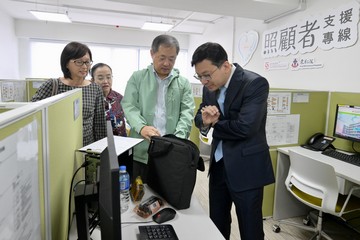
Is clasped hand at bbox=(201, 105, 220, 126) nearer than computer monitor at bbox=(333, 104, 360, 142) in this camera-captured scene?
Yes

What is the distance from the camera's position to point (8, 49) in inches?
228

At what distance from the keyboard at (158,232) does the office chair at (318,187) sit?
50.8 inches

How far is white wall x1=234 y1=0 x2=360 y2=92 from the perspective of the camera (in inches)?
105

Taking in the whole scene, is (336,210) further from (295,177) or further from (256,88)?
(256,88)

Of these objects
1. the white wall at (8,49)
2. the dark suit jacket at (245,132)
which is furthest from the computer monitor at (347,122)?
the white wall at (8,49)

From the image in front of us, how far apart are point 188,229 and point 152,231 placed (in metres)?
0.15

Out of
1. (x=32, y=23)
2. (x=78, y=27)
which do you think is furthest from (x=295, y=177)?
(x=32, y=23)

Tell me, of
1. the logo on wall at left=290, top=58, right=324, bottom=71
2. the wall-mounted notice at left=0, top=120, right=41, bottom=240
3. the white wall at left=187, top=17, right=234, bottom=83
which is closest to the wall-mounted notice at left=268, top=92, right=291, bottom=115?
the logo on wall at left=290, top=58, right=324, bottom=71

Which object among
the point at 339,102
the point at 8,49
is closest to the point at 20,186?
the point at 339,102

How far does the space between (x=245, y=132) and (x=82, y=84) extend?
1068mm

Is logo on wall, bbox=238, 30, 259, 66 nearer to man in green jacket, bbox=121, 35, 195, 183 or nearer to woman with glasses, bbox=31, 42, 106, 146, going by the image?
man in green jacket, bbox=121, 35, 195, 183

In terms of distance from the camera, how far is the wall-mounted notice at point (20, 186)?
44cm

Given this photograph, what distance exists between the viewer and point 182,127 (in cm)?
155

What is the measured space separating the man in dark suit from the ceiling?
222 centimetres
